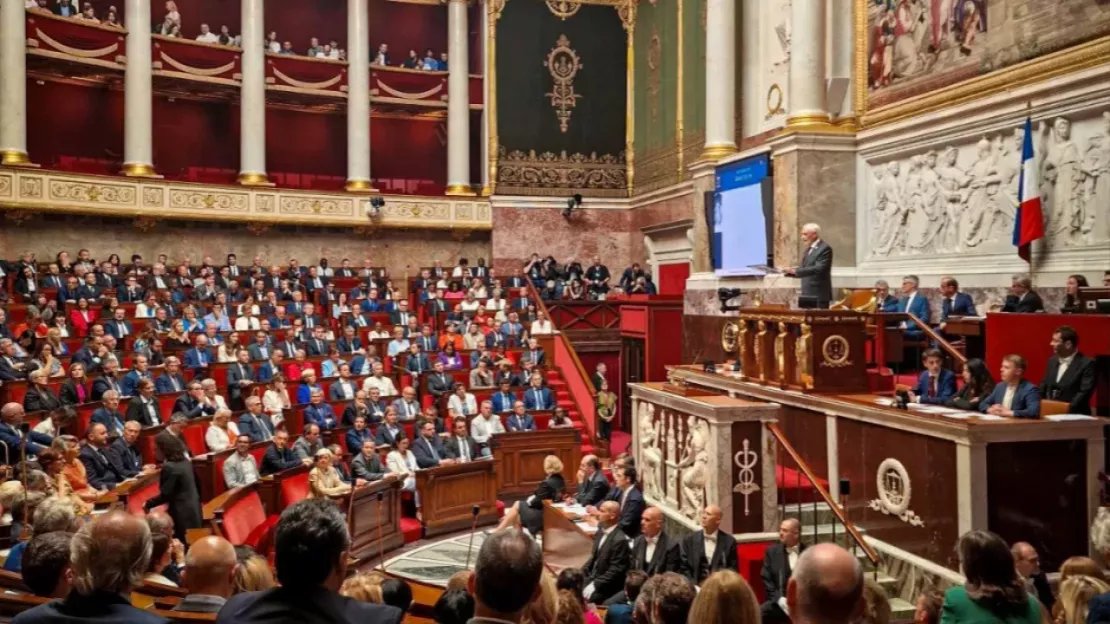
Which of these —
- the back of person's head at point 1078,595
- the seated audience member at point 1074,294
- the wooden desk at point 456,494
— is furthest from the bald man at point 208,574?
the wooden desk at point 456,494

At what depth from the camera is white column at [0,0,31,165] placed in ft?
48.8

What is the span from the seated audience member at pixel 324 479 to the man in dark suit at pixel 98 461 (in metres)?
1.64

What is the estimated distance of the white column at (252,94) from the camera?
18.0 meters

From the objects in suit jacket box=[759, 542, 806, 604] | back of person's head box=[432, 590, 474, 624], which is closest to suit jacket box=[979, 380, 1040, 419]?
suit jacket box=[759, 542, 806, 604]

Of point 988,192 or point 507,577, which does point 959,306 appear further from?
point 507,577

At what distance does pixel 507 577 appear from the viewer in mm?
2123

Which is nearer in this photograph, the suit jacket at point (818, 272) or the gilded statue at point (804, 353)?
the gilded statue at point (804, 353)

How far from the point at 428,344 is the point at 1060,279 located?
8.52m

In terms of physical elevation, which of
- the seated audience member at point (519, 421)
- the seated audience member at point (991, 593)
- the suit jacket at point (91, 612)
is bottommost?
the seated audience member at point (519, 421)

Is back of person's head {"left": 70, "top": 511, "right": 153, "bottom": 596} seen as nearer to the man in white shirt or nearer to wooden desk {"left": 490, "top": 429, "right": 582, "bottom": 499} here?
wooden desk {"left": 490, "top": 429, "right": 582, "bottom": 499}

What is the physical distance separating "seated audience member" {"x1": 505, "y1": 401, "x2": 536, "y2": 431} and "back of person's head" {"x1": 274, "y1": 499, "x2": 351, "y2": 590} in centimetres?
974

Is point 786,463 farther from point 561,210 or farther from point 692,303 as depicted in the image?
point 561,210

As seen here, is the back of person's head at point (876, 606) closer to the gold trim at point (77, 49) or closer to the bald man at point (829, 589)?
the bald man at point (829, 589)

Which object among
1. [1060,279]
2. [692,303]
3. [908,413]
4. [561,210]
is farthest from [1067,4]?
[561,210]
